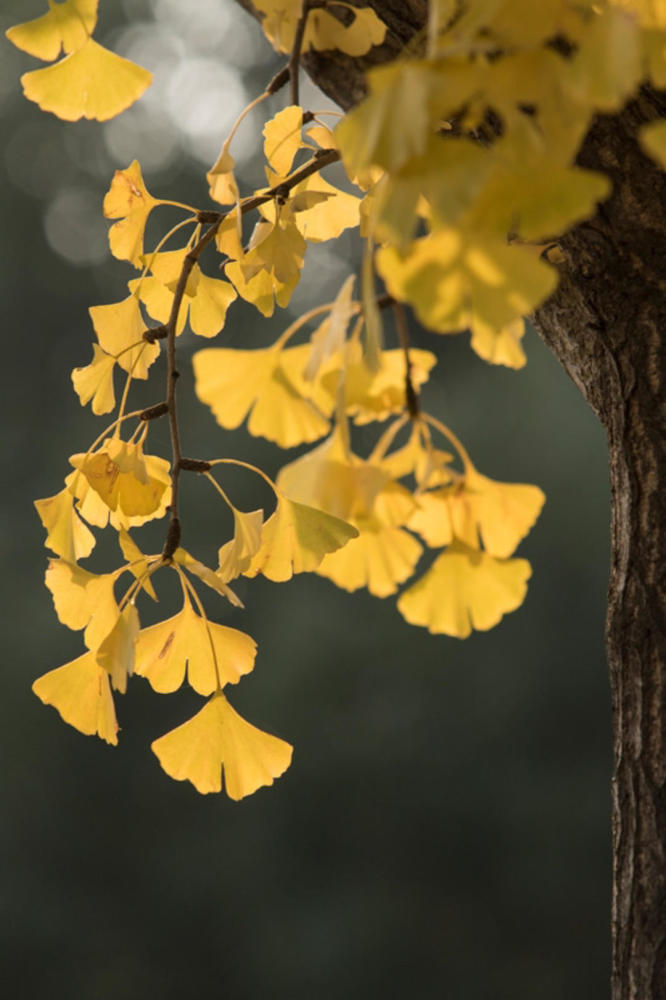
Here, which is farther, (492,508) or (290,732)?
(290,732)

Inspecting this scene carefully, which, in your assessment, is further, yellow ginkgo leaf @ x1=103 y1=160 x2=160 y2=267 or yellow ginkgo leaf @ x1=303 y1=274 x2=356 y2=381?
yellow ginkgo leaf @ x1=103 y1=160 x2=160 y2=267

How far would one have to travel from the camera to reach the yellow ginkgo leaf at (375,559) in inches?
15.0

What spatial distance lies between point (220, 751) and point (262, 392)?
0.50 ft

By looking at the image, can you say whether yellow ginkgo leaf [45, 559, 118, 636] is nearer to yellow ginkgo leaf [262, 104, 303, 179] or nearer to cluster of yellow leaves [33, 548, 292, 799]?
cluster of yellow leaves [33, 548, 292, 799]

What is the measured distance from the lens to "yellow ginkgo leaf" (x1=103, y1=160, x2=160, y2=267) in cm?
44

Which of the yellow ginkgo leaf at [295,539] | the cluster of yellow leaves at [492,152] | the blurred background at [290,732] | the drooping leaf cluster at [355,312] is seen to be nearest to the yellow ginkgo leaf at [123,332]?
the drooping leaf cluster at [355,312]

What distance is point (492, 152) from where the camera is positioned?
22 cm

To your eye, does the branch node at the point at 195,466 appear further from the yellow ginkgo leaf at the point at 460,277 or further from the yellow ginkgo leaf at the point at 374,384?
the yellow ginkgo leaf at the point at 460,277

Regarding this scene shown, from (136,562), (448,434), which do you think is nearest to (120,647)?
(136,562)

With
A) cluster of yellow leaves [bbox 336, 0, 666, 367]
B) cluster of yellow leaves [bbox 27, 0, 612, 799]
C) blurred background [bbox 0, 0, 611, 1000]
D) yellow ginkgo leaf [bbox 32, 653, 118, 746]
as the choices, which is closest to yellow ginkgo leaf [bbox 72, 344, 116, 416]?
cluster of yellow leaves [bbox 27, 0, 612, 799]

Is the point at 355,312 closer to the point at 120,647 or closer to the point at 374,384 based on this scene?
the point at 374,384

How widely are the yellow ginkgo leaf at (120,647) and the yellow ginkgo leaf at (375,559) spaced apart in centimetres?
7

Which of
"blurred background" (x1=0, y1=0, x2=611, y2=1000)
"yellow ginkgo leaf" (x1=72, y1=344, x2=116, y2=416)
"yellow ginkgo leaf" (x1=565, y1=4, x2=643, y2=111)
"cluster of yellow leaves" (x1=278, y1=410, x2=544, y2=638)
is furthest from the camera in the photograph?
"blurred background" (x1=0, y1=0, x2=611, y2=1000)

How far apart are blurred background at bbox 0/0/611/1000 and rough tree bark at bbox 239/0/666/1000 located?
292cm
